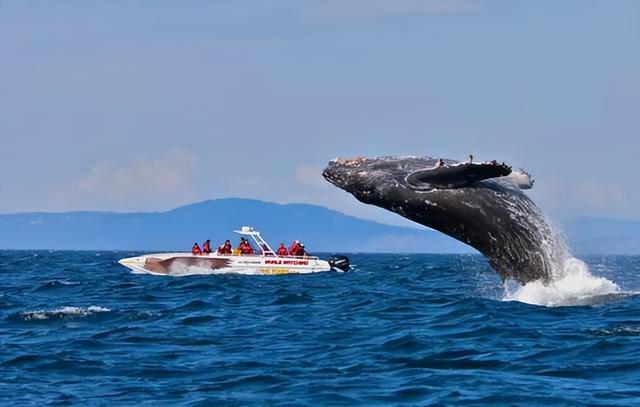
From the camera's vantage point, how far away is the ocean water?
1119 centimetres

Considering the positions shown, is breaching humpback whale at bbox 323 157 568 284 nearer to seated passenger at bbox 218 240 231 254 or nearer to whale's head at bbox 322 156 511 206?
whale's head at bbox 322 156 511 206

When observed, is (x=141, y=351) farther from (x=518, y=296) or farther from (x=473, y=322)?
(x=518, y=296)

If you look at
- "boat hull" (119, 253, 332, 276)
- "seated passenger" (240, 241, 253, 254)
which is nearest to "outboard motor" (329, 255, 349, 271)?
"boat hull" (119, 253, 332, 276)

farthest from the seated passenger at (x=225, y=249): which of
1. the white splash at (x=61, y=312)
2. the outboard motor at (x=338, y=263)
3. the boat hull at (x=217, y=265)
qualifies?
the white splash at (x=61, y=312)

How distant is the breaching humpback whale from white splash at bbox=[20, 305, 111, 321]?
5.31 meters

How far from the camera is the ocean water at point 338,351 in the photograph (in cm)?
1119

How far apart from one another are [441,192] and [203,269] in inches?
1011

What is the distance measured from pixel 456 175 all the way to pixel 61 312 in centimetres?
774

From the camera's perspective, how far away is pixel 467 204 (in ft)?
54.4

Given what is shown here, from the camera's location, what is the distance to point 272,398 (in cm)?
1105

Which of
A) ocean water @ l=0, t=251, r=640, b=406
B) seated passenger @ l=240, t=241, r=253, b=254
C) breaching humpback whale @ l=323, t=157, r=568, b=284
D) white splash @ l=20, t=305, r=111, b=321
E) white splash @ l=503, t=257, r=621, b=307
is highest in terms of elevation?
seated passenger @ l=240, t=241, r=253, b=254

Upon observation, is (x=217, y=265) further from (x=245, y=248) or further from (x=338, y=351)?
(x=338, y=351)

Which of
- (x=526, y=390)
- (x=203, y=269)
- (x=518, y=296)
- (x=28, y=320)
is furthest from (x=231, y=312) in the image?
(x=203, y=269)

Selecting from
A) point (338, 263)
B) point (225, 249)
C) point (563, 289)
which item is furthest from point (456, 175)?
point (338, 263)
